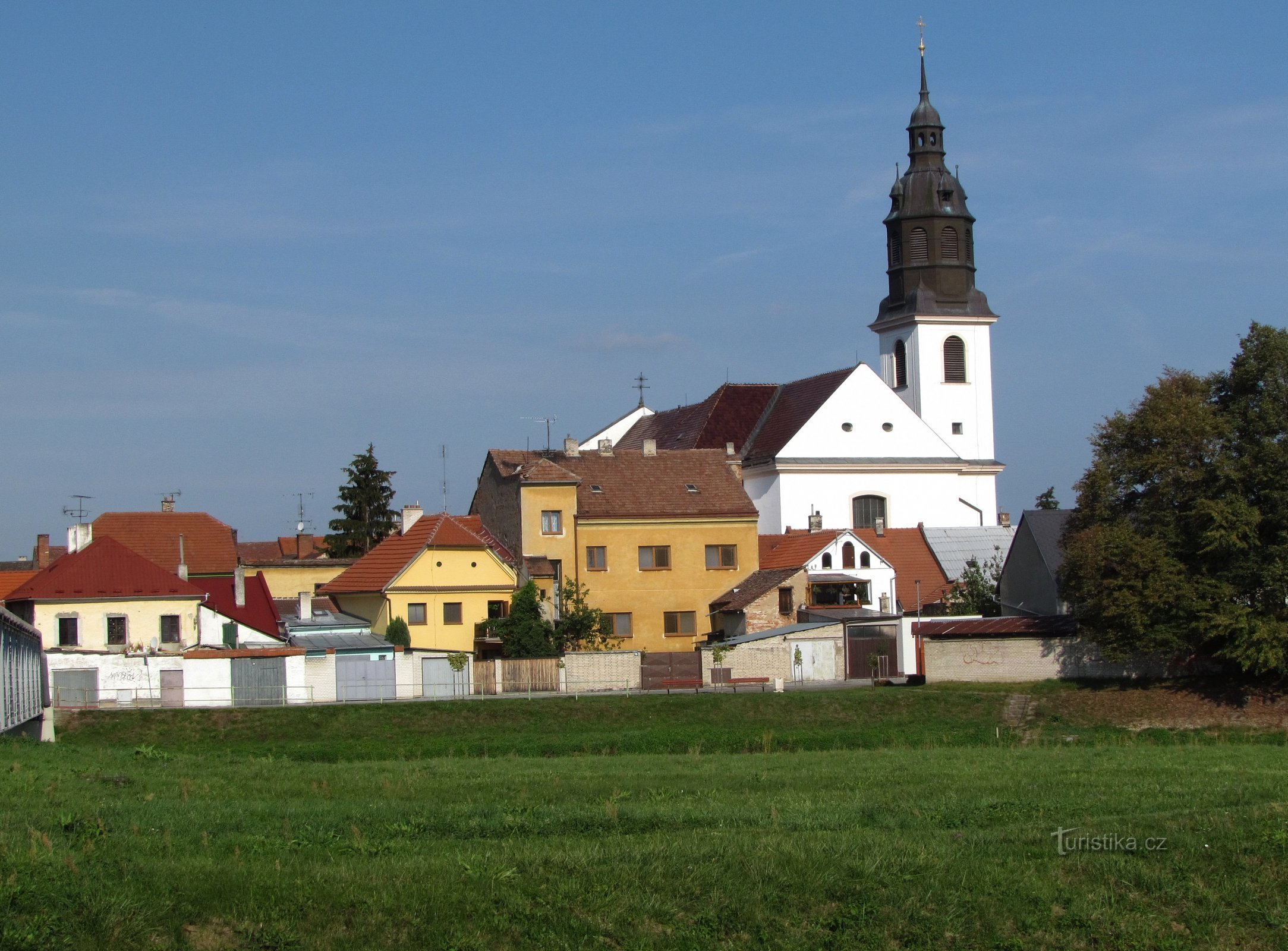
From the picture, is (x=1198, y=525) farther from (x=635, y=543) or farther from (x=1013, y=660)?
(x=635, y=543)

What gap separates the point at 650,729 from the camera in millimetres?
34531

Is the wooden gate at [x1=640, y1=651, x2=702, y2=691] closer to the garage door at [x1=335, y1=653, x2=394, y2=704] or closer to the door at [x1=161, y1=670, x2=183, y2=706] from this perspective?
the garage door at [x1=335, y1=653, x2=394, y2=704]

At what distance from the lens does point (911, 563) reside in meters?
60.4

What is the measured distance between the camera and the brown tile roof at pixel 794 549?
53.1 meters

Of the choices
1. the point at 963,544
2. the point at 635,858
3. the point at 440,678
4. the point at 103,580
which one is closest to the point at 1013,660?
the point at 440,678

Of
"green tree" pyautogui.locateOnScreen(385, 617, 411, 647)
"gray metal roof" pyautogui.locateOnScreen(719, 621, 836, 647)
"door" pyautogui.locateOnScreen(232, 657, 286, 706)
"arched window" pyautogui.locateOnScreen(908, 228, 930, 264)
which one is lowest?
"door" pyautogui.locateOnScreen(232, 657, 286, 706)

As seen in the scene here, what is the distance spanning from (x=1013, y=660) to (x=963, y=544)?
20954mm

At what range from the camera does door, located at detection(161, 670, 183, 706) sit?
131 ft

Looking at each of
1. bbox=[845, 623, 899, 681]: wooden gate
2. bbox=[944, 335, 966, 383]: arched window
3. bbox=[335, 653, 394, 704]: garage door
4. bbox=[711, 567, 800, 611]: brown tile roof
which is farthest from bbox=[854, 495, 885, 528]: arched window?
bbox=[335, 653, 394, 704]: garage door

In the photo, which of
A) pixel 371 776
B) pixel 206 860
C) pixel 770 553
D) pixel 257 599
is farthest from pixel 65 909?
pixel 770 553

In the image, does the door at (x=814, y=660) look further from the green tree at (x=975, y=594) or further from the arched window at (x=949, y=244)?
the arched window at (x=949, y=244)

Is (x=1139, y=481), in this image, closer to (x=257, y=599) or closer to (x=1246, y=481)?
(x=1246, y=481)

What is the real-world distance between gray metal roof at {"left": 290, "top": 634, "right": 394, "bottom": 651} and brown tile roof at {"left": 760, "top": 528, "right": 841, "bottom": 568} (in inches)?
565

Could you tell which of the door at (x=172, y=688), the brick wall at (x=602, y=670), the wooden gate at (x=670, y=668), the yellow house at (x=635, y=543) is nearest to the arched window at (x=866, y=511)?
the yellow house at (x=635, y=543)
